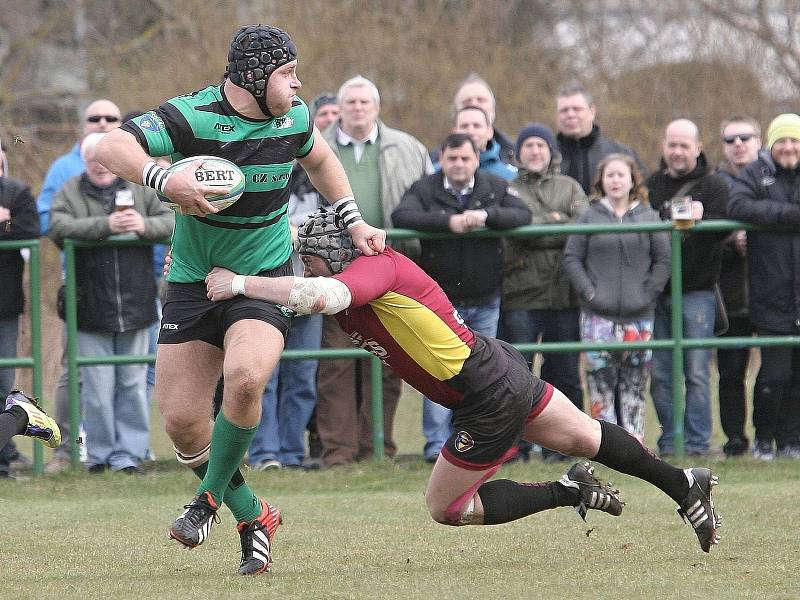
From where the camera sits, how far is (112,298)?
367 inches

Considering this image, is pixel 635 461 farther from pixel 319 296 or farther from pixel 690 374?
pixel 690 374

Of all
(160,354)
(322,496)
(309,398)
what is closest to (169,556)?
(160,354)

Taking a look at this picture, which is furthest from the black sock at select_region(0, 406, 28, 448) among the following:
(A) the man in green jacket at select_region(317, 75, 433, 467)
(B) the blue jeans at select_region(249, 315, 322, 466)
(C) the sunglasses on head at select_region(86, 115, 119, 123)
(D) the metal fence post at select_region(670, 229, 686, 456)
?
(D) the metal fence post at select_region(670, 229, 686, 456)

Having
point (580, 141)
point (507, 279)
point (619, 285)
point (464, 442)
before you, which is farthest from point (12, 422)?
point (580, 141)

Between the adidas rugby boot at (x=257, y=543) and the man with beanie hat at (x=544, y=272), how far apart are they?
3.74 metres

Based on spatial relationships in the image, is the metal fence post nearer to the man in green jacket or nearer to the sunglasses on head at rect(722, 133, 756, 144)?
the sunglasses on head at rect(722, 133, 756, 144)

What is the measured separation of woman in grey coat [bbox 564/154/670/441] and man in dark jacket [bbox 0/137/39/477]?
349cm

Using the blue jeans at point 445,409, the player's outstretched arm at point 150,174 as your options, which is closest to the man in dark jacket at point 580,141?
the blue jeans at point 445,409

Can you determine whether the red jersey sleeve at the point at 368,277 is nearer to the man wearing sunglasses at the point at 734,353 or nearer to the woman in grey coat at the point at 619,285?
the woman in grey coat at the point at 619,285

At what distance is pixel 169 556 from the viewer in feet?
21.5

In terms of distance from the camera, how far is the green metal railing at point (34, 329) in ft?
30.1

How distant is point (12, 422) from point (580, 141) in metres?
5.32

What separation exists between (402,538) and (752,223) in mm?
3707

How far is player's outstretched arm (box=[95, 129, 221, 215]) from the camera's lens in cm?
546
